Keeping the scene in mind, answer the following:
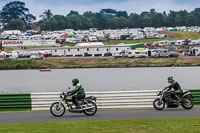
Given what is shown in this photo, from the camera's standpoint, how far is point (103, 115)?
910 inches

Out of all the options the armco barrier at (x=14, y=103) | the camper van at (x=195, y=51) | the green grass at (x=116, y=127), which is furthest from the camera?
the camper van at (x=195, y=51)

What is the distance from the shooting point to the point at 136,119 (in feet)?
69.4

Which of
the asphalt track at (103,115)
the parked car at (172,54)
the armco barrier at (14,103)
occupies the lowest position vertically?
the asphalt track at (103,115)

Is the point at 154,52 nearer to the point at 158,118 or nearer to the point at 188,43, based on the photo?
the point at 188,43

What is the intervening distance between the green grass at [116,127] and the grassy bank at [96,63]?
7365 centimetres

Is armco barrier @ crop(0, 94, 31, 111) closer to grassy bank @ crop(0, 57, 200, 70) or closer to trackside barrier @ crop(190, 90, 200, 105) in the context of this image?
trackside barrier @ crop(190, 90, 200, 105)

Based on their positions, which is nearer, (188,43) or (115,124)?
(115,124)

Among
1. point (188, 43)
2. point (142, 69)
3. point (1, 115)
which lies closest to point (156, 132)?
point (1, 115)

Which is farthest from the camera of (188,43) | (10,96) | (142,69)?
(188,43)

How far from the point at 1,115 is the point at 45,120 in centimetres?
350

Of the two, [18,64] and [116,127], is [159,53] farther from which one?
[116,127]

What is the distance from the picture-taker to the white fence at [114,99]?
2677 centimetres

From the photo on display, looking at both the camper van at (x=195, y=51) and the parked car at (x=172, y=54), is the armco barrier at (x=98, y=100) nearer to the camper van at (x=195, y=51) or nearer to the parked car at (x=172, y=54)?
the parked car at (x=172, y=54)

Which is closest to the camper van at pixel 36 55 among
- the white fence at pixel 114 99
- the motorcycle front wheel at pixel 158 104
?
the white fence at pixel 114 99
